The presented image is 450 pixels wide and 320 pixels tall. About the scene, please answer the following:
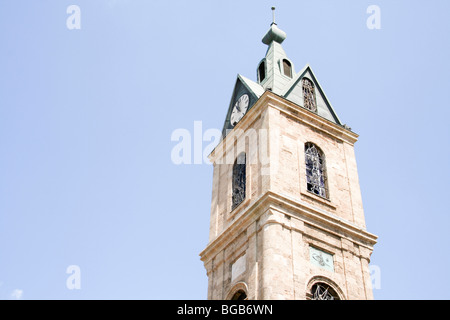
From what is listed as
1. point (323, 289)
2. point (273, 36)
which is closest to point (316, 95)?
point (273, 36)

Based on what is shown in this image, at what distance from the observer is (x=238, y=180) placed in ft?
97.7

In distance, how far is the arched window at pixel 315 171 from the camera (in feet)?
93.1

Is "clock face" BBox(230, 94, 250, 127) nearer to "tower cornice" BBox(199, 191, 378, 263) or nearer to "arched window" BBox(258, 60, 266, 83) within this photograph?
"arched window" BBox(258, 60, 266, 83)

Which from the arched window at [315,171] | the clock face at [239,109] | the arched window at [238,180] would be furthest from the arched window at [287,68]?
the arched window at [238,180]

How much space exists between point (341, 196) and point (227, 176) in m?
5.28

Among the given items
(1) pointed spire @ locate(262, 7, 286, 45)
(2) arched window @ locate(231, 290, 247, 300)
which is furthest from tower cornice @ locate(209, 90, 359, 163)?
(1) pointed spire @ locate(262, 7, 286, 45)

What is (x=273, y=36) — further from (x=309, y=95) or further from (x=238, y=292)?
(x=238, y=292)

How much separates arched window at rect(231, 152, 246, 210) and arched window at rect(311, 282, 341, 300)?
5.62 metres

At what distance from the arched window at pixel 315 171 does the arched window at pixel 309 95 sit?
8.98 ft

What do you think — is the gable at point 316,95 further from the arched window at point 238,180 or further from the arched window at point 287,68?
the arched window at point 238,180

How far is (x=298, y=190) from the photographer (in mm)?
27203

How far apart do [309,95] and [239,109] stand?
3552 millimetres
